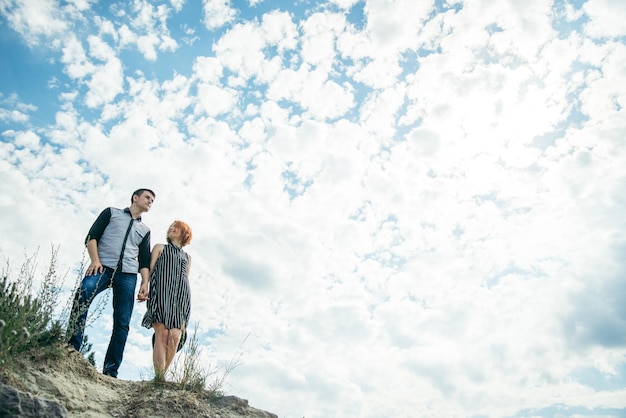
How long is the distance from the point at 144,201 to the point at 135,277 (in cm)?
82

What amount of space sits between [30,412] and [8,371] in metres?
0.48

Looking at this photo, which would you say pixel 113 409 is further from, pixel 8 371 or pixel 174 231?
pixel 174 231

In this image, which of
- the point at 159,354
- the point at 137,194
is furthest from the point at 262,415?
the point at 137,194

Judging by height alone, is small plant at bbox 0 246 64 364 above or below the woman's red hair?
below

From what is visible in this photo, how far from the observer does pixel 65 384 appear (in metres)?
3.47

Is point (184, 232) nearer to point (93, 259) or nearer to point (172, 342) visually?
point (93, 259)

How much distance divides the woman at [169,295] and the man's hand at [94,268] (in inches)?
20.8

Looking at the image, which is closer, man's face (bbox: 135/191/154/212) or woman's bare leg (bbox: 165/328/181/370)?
woman's bare leg (bbox: 165/328/181/370)

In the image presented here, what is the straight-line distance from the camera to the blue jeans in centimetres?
407

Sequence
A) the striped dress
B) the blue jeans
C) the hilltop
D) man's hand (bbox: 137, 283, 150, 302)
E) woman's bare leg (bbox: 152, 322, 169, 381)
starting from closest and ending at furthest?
the hilltop
the blue jeans
woman's bare leg (bbox: 152, 322, 169, 381)
the striped dress
man's hand (bbox: 137, 283, 150, 302)

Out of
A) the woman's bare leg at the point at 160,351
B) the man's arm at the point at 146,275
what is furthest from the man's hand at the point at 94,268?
the woman's bare leg at the point at 160,351

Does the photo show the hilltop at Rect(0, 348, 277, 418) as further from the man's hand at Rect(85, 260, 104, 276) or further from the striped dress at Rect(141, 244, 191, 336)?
the man's hand at Rect(85, 260, 104, 276)

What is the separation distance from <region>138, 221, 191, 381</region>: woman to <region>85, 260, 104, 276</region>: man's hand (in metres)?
A: 0.53

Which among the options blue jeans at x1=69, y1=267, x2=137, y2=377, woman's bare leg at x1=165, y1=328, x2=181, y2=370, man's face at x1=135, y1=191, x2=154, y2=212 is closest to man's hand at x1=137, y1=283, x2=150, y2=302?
blue jeans at x1=69, y1=267, x2=137, y2=377
